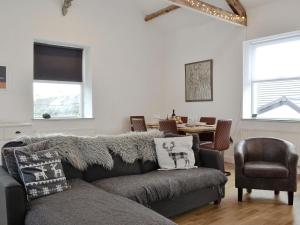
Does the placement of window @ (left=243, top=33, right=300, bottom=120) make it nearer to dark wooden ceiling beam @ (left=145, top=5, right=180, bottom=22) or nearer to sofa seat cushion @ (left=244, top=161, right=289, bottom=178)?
dark wooden ceiling beam @ (left=145, top=5, right=180, bottom=22)

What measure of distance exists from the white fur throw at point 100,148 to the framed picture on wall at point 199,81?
10.3 feet

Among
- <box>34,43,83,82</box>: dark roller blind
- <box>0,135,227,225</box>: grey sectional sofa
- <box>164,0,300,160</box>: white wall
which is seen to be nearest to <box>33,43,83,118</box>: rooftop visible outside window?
<box>34,43,83,82</box>: dark roller blind

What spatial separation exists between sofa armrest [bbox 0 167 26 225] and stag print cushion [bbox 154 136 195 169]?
161cm

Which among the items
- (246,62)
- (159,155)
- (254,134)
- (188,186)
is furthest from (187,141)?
(246,62)

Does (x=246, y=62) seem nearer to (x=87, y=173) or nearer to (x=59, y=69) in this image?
(x=59, y=69)

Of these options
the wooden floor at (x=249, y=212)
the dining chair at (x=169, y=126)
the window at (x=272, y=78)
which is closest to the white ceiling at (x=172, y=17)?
the window at (x=272, y=78)

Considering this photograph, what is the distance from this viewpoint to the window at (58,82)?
5578 mm

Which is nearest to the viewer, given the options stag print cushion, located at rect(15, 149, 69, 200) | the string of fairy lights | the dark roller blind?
stag print cushion, located at rect(15, 149, 69, 200)

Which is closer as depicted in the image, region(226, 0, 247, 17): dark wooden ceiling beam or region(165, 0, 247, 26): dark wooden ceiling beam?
region(165, 0, 247, 26): dark wooden ceiling beam

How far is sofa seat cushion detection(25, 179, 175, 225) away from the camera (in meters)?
1.76

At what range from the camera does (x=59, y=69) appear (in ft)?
19.1

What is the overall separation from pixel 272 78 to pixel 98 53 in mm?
3485

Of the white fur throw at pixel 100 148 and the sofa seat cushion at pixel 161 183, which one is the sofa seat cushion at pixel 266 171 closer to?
the sofa seat cushion at pixel 161 183

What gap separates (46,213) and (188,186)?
1.43 m
